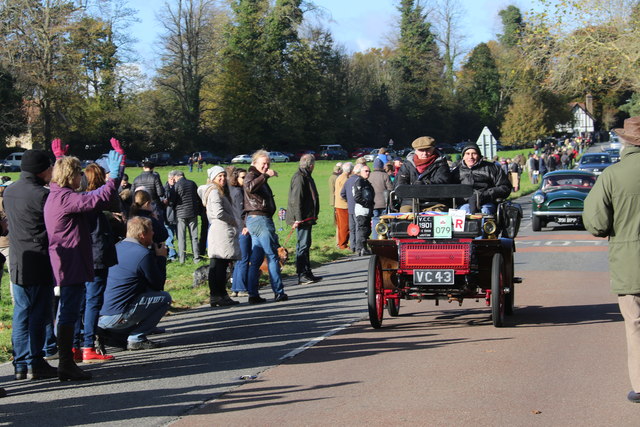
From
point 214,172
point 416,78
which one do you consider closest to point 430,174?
point 214,172

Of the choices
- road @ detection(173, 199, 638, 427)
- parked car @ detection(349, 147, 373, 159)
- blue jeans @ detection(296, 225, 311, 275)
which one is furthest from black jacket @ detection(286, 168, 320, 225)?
parked car @ detection(349, 147, 373, 159)

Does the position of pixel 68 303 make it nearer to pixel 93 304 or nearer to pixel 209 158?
pixel 93 304

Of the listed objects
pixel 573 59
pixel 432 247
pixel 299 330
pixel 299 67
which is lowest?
pixel 299 330

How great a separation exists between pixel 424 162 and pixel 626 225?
4698 mm

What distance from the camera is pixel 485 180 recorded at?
11031mm

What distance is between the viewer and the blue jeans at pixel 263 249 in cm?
1238

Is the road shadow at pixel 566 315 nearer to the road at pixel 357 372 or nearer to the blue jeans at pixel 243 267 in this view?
the road at pixel 357 372

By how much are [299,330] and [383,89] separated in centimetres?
9733

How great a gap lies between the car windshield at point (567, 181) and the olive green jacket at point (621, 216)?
19629 millimetres

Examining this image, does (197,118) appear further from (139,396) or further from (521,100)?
(139,396)

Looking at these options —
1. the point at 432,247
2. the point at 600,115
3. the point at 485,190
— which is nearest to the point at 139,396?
the point at 432,247

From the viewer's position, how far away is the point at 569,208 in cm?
2420

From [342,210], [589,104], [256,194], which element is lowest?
[342,210]

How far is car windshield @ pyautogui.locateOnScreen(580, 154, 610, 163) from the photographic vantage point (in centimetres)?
4538
